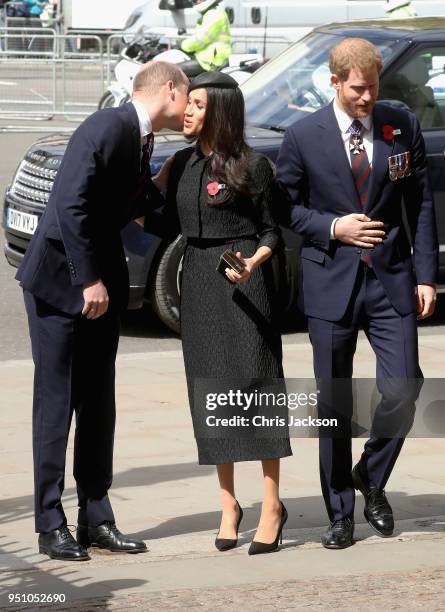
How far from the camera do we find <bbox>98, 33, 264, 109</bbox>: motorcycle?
16.8 meters

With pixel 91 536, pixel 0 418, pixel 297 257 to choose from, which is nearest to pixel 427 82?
pixel 297 257

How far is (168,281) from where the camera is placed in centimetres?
968

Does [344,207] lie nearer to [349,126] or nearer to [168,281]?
[349,126]

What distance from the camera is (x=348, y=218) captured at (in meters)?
5.70

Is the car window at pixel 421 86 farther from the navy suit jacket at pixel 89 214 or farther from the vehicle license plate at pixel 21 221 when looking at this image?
the navy suit jacket at pixel 89 214

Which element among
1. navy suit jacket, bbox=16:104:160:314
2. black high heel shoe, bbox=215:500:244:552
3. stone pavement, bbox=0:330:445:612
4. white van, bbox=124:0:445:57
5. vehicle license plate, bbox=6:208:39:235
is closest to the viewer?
stone pavement, bbox=0:330:445:612

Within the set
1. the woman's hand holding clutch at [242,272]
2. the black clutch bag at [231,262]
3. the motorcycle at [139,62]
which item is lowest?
the motorcycle at [139,62]

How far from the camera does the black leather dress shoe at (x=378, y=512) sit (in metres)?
5.95

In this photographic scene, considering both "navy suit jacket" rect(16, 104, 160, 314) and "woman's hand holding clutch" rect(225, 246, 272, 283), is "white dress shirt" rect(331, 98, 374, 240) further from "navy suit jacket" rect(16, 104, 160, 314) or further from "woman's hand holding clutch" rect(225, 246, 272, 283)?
"navy suit jacket" rect(16, 104, 160, 314)

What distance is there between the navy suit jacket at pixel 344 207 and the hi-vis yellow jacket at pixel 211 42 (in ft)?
37.0

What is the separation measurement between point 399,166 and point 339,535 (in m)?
1.42

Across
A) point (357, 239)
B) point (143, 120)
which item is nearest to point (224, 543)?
point (357, 239)

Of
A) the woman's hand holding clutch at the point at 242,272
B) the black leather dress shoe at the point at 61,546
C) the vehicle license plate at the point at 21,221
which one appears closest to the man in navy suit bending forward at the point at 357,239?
the woman's hand holding clutch at the point at 242,272

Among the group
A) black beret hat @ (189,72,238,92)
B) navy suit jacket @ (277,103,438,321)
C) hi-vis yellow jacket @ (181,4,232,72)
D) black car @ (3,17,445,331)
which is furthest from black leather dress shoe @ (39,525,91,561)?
hi-vis yellow jacket @ (181,4,232,72)
